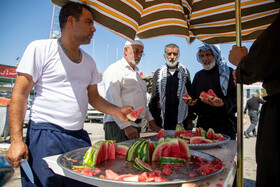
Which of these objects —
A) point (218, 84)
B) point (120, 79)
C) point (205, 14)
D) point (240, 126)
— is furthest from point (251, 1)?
point (120, 79)

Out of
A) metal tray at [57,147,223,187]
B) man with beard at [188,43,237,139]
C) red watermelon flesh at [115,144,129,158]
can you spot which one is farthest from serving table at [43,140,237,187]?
man with beard at [188,43,237,139]

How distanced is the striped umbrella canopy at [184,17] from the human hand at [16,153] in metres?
1.81

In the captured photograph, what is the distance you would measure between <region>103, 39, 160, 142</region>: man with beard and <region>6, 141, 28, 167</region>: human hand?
1626 mm

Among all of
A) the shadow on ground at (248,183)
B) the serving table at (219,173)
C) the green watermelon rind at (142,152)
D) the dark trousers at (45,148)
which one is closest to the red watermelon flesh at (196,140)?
the serving table at (219,173)

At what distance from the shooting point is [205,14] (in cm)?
337

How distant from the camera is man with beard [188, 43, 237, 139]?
3.47 meters

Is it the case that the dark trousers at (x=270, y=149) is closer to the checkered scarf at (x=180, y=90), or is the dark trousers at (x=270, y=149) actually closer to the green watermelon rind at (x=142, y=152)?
the green watermelon rind at (x=142, y=152)

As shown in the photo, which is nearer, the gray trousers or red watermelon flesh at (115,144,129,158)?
red watermelon flesh at (115,144,129,158)

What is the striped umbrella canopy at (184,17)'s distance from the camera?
294cm

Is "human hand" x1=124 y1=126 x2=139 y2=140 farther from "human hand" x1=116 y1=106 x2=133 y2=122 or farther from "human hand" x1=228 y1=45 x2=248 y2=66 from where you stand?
→ "human hand" x1=228 y1=45 x2=248 y2=66

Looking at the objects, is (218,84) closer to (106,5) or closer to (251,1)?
(251,1)

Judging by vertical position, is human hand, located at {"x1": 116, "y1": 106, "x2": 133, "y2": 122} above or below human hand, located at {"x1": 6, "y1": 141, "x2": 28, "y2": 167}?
above

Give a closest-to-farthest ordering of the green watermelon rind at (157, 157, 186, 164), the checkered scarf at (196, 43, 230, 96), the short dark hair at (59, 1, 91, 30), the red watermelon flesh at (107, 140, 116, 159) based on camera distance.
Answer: the green watermelon rind at (157, 157, 186, 164), the red watermelon flesh at (107, 140, 116, 159), the short dark hair at (59, 1, 91, 30), the checkered scarf at (196, 43, 230, 96)

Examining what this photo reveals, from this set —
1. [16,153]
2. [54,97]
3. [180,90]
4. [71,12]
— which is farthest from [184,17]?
[16,153]
